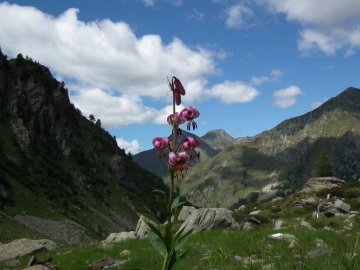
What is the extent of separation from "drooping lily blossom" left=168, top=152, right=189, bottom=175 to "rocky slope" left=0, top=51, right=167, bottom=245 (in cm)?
6216

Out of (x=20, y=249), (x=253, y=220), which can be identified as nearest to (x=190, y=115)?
(x=20, y=249)

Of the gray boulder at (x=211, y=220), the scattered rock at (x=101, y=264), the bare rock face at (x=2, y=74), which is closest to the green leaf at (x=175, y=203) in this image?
the scattered rock at (x=101, y=264)

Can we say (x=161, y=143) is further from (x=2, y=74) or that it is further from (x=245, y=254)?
(x=2, y=74)

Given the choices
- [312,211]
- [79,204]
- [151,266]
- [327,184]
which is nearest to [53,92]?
[79,204]

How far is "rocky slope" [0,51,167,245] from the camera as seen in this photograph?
77.8m

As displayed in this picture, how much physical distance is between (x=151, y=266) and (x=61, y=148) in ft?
378

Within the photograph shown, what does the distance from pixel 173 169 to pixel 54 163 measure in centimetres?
10800

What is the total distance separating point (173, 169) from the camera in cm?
406

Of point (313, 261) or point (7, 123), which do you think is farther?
point (7, 123)

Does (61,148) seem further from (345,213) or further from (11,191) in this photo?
(345,213)

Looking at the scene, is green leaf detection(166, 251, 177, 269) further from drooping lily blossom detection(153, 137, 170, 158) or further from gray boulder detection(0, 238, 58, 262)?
gray boulder detection(0, 238, 58, 262)

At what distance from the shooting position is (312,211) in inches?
1420

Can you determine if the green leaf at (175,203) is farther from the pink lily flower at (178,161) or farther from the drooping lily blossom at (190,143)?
the drooping lily blossom at (190,143)

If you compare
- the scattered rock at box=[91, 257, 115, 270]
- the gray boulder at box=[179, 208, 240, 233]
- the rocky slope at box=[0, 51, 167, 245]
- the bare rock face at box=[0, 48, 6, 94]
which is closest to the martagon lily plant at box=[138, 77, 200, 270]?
the scattered rock at box=[91, 257, 115, 270]
